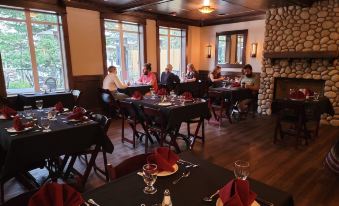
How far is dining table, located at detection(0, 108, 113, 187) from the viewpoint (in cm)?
210

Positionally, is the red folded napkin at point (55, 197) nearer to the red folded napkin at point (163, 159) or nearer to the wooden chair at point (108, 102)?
the red folded napkin at point (163, 159)

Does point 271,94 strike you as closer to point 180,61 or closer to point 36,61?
point 180,61

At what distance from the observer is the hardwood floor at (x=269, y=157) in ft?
8.68

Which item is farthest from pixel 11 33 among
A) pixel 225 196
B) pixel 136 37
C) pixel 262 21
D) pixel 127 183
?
pixel 262 21

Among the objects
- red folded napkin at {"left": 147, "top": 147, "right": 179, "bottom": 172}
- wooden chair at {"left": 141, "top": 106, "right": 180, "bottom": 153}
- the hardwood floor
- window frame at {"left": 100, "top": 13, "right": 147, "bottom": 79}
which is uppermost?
window frame at {"left": 100, "top": 13, "right": 147, "bottom": 79}

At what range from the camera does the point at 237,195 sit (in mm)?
1024

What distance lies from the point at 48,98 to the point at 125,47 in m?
2.69

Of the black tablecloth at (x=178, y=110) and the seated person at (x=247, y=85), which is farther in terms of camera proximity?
the seated person at (x=247, y=85)

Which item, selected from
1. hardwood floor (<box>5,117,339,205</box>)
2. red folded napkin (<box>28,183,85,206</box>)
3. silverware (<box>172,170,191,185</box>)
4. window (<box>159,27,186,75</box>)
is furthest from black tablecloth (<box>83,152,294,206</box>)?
window (<box>159,27,186,75</box>)

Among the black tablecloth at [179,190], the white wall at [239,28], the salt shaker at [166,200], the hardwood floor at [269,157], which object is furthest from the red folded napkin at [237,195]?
the white wall at [239,28]

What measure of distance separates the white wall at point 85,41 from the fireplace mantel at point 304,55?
169 inches

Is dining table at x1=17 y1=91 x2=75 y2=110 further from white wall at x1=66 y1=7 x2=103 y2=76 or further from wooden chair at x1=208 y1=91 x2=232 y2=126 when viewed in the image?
wooden chair at x1=208 y1=91 x2=232 y2=126

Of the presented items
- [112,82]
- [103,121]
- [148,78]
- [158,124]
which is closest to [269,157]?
[158,124]

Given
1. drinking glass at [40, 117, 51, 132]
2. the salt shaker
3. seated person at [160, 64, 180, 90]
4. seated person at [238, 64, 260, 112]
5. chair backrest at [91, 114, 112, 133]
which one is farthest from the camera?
seated person at [160, 64, 180, 90]
